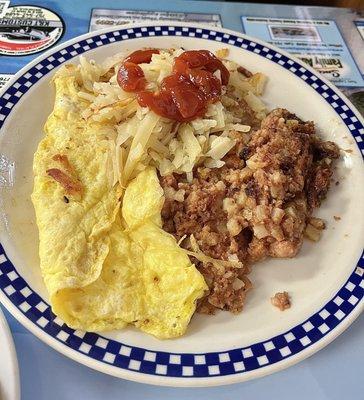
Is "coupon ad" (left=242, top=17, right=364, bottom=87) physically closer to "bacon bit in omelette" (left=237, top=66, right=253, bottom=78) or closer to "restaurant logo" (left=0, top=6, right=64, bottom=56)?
"bacon bit in omelette" (left=237, top=66, right=253, bottom=78)

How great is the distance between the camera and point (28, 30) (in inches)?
129

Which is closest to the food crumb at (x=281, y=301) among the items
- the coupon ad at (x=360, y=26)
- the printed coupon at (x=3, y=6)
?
the coupon ad at (x=360, y=26)

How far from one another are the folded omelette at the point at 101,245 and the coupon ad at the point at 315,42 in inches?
66.2

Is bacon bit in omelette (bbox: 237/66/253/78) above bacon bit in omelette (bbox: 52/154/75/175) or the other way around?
above

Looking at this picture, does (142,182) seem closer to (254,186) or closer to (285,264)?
(254,186)

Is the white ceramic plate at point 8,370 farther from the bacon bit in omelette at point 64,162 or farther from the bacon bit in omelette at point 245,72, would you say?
the bacon bit in omelette at point 245,72

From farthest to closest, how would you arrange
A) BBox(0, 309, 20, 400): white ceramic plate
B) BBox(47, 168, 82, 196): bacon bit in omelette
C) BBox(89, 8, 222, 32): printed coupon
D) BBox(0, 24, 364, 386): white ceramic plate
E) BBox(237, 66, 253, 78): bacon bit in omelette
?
BBox(89, 8, 222, 32): printed coupon < BBox(237, 66, 253, 78): bacon bit in omelette < BBox(47, 168, 82, 196): bacon bit in omelette < BBox(0, 24, 364, 386): white ceramic plate < BBox(0, 309, 20, 400): white ceramic plate

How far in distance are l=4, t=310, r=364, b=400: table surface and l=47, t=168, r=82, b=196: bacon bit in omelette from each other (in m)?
0.58

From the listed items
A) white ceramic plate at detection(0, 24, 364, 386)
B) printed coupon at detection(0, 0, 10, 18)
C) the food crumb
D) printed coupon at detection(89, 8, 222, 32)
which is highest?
printed coupon at detection(0, 0, 10, 18)

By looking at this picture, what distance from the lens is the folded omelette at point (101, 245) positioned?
1.91m

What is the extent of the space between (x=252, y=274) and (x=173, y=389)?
621 millimetres

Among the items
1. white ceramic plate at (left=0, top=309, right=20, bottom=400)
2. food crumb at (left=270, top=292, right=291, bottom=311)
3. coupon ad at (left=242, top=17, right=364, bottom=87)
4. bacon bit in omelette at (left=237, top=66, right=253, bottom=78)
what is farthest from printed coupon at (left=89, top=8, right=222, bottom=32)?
white ceramic plate at (left=0, top=309, right=20, bottom=400)

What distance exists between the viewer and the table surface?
186 centimetres

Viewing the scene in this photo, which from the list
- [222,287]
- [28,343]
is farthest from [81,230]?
[222,287]
